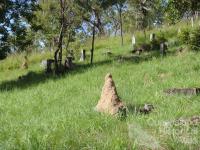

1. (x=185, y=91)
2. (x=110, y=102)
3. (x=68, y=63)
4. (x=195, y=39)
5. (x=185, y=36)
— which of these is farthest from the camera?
(x=185, y=36)

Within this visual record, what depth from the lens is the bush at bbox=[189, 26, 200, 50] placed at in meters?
23.9

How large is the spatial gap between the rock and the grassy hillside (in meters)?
0.28

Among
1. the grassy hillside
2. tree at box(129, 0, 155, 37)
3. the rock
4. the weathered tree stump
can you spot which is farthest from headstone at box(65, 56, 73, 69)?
tree at box(129, 0, 155, 37)

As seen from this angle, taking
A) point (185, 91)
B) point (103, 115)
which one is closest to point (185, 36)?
point (185, 91)

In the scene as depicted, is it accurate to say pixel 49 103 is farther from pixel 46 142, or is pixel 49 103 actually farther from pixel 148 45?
pixel 148 45

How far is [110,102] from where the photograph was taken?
10.1m

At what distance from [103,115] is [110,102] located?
572 mm

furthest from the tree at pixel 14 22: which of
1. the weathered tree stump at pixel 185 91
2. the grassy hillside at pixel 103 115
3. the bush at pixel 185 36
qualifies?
the weathered tree stump at pixel 185 91

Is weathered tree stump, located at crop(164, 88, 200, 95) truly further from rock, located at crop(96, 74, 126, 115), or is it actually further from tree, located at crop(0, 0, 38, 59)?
tree, located at crop(0, 0, 38, 59)

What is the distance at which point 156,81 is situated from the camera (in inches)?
640

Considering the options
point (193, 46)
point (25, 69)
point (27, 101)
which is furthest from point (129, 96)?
point (25, 69)

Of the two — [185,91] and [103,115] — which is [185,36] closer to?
[185,91]

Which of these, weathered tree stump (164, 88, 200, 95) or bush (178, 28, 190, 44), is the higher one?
bush (178, 28, 190, 44)

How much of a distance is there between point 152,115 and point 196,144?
8.37ft
